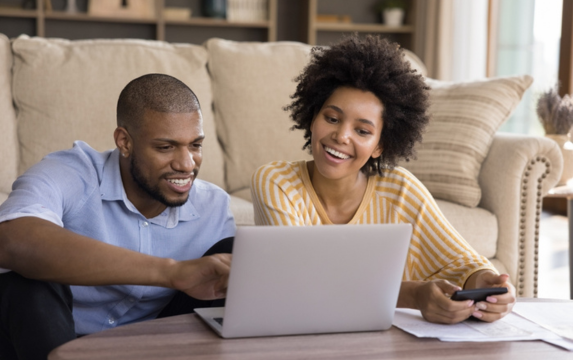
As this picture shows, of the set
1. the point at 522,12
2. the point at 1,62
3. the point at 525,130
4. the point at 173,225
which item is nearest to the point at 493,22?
the point at 522,12

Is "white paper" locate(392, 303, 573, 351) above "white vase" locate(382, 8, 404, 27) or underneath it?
underneath

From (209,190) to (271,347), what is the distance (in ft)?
2.15

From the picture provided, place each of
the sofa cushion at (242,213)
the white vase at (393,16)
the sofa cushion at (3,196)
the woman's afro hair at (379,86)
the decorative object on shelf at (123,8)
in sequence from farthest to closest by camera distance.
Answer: the white vase at (393,16) → the decorative object on shelf at (123,8) → the sofa cushion at (242,213) → the sofa cushion at (3,196) → the woman's afro hair at (379,86)

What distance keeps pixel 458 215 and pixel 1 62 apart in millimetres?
1696

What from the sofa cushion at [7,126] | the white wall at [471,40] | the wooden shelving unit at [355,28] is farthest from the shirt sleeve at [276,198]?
the wooden shelving unit at [355,28]

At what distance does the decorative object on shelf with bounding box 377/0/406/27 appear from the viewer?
4.85 meters

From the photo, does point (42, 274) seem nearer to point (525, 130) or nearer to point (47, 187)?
point (47, 187)

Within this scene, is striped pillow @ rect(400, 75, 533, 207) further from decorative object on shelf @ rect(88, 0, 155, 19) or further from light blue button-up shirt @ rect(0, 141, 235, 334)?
decorative object on shelf @ rect(88, 0, 155, 19)

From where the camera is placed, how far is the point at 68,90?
244cm

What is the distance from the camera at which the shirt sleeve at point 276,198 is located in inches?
57.6

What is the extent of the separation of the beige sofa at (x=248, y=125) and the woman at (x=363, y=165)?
704mm

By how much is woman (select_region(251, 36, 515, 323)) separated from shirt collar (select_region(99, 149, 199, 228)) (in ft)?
0.51

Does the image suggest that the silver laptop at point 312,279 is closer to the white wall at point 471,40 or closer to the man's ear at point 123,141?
the man's ear at point 123,141

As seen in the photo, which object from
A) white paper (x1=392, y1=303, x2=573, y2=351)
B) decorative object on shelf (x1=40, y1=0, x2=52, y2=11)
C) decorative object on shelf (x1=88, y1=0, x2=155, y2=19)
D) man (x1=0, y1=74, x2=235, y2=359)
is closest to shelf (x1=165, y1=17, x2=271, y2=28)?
decorative object on shelf (x1=88, y1=0, x2=155, y2=19)
